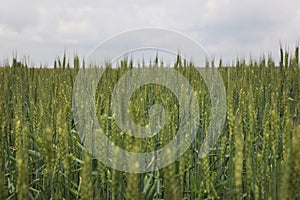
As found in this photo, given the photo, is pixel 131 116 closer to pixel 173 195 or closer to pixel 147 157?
pixel 173 195

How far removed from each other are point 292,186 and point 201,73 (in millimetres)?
2191

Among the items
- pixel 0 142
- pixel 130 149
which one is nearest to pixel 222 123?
pixel 0 142

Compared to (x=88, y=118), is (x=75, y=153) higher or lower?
lower

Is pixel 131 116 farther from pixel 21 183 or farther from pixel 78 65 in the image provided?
pixel 78 65

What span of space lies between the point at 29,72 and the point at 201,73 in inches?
56.3

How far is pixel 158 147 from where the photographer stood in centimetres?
154

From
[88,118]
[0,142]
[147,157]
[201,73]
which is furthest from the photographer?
[201,73]

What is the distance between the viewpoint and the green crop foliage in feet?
2.61

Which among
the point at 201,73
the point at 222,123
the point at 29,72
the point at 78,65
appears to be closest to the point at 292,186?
the point at 222,123

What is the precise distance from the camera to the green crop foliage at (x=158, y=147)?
0.80 meters

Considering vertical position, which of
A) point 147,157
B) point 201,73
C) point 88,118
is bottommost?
point 147,157

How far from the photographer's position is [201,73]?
2.88 metres

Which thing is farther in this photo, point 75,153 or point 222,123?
point 222,123

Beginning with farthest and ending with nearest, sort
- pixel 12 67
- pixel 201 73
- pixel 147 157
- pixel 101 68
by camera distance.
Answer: pixel 12 67 → pixel 101 68 → pixel 201 73 → pixel 147 157
